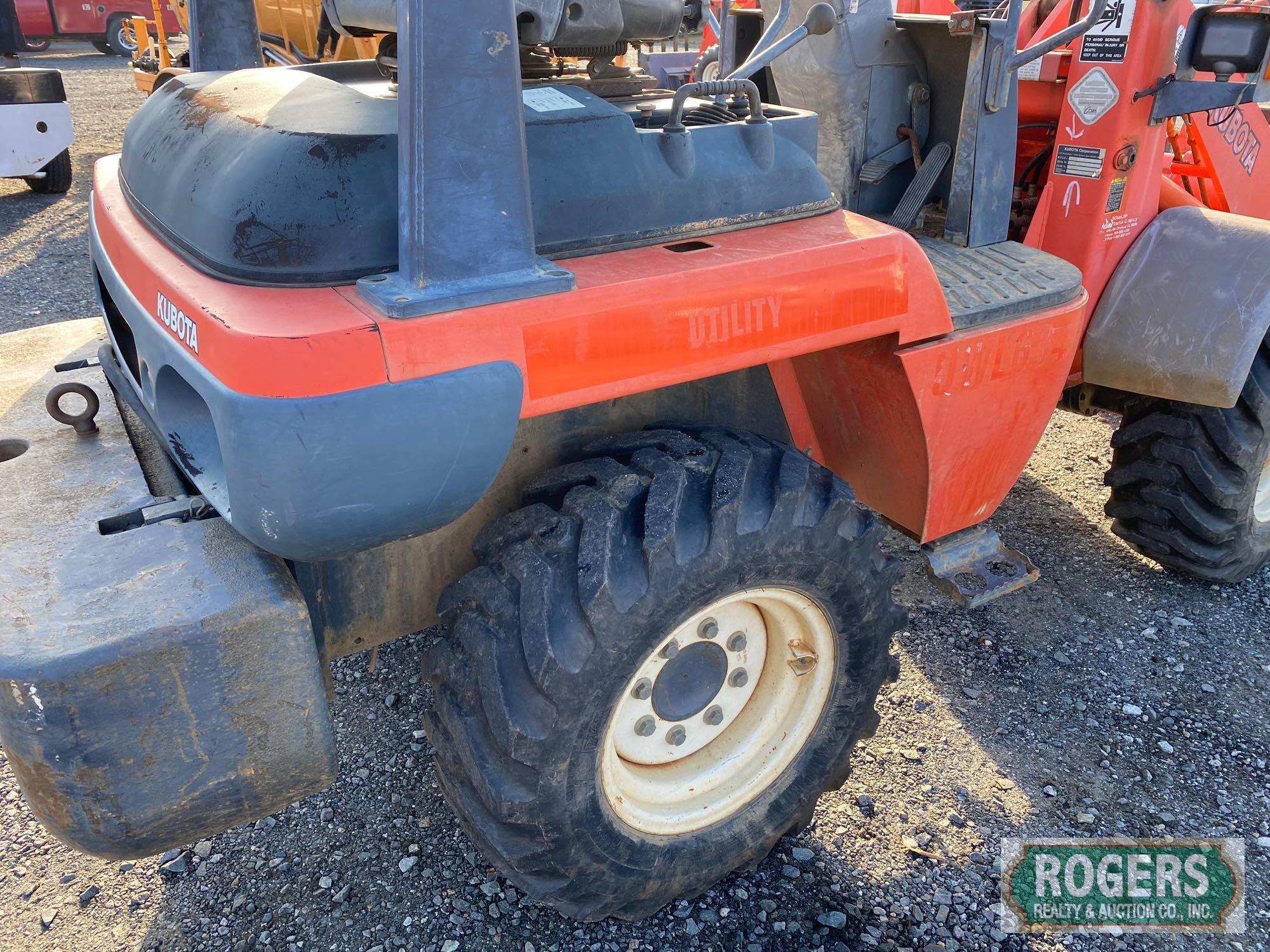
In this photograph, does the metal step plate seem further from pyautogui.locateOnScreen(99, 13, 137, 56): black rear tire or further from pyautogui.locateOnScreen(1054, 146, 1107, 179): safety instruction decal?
pyautogui.locateOnScreen(99, 13, 137, 56): black rear tire

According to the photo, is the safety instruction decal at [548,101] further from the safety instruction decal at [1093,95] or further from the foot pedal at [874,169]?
the safety instruction decal at [1093,95]

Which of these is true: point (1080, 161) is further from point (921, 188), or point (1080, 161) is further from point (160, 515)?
point (160, 515)

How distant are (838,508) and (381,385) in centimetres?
92

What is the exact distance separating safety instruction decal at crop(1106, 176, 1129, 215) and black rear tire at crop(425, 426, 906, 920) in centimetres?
145

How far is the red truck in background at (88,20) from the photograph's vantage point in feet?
52.3

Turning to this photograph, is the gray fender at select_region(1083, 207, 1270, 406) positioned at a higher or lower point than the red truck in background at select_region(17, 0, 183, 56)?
lower

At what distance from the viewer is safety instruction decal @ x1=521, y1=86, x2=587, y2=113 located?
68.3 inches

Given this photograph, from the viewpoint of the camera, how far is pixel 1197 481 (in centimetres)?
298

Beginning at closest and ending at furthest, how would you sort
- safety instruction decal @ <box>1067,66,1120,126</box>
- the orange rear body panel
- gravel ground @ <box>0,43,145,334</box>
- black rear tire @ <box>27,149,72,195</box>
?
the orange rear body panel → safety instruction decal @ <box>1067,66,1120,126</box> → gravel ground @ <box>0,43,145,334</box> → black rear tire @ <box>27,149,72,195</box>

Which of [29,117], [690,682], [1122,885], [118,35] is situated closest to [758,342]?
[690,682]

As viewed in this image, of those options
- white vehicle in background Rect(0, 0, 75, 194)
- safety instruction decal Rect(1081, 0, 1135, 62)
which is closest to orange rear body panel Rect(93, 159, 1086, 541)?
safety instruction decal Rect(1081, 0, 1135, 62)

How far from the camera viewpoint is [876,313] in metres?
1.86

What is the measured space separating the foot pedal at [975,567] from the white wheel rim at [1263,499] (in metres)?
1.04

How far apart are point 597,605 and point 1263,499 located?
8.94 feet
